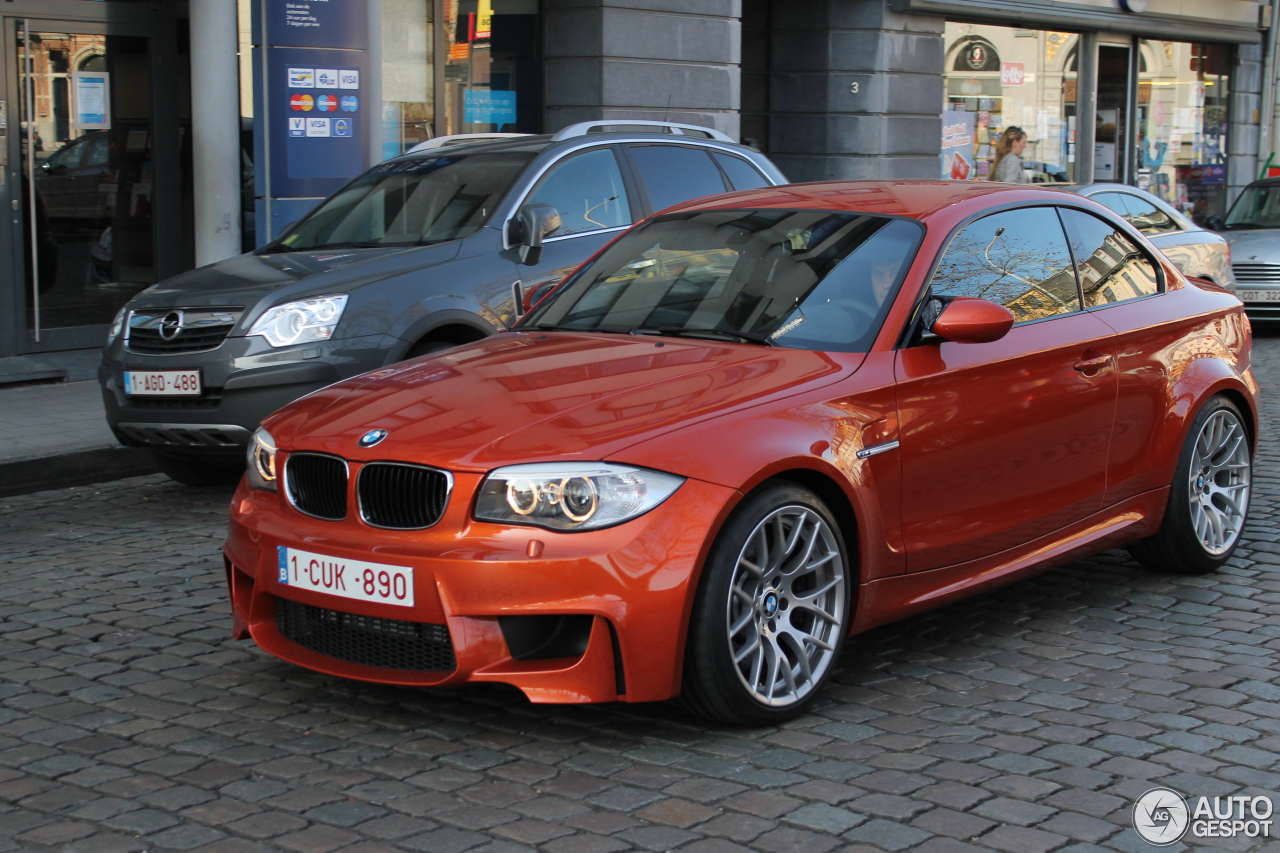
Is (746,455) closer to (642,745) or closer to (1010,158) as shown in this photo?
(642,745)

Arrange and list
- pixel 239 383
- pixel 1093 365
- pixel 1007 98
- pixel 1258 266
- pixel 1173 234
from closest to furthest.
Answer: pixel 1093 365 → pixel 239 383 → pixel 1173 234 → pixel 1258 266 → pixel 1007 98

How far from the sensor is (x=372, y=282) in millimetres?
7223

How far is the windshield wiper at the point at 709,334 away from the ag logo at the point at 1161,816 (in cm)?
176

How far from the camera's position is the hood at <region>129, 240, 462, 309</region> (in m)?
7.22

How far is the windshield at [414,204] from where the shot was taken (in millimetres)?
7848

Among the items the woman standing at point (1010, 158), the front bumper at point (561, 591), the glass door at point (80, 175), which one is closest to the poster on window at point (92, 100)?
the glass door at point (80, 175)

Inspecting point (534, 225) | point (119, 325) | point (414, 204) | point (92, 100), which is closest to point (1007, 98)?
point (92, 100)

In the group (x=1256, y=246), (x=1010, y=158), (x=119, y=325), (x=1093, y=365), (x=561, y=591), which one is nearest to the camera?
(x=561, y=591)

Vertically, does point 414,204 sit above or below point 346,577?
above

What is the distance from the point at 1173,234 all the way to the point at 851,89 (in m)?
6.57

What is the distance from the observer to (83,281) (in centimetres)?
1254

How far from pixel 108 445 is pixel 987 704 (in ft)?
19.4

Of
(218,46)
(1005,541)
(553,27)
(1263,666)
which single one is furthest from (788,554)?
(553,27)

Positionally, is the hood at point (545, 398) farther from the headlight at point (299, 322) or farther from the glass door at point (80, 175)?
the glass door at point (80, 175)
